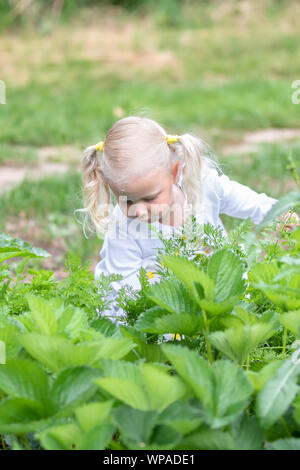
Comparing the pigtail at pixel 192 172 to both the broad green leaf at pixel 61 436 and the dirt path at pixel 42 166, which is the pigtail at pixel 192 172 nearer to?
the broad green leaf at pixel 61 436

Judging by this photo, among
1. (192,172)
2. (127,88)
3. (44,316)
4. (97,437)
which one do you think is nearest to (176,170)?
(192,172)

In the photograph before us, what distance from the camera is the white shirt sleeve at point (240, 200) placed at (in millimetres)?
2415

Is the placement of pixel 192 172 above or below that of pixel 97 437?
below

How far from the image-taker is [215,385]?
83 centimetres

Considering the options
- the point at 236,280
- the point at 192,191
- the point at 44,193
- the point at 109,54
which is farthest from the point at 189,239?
the point at 109,54

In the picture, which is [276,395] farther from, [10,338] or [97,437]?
[10,338]

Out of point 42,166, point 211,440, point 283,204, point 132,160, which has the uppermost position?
point 283,204

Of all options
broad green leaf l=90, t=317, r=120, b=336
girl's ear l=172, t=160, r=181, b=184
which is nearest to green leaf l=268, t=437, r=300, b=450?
broad green leaf l=90, t=317, r=120, b=336

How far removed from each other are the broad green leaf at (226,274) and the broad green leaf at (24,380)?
290 mm

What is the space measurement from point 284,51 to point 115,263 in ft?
27.9

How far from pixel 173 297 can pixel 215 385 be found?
0.22 metres

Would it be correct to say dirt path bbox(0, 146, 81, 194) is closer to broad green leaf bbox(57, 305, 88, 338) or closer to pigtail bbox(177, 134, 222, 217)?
pigtail bbox(177, 134, 222, 217)

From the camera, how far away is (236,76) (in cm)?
906

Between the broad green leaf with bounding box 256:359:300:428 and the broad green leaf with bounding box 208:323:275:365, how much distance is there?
0.28 ft
